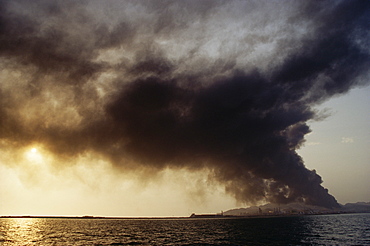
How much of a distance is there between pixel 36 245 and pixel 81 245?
1409 cm

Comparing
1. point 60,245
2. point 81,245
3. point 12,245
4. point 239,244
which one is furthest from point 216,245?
point 12,245

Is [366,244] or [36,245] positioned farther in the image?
[36,245]

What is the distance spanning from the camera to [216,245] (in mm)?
74562

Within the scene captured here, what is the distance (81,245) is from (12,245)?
22.1m

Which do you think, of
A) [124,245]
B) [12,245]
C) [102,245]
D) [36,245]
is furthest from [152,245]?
[12,245]

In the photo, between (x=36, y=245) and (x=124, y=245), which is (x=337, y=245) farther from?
(x=36, y=245)

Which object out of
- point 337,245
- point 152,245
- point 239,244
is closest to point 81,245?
point 152,245

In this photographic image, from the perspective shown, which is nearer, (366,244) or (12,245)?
(366,244)

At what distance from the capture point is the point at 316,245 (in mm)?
72688

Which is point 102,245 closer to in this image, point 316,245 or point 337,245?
point 316,245

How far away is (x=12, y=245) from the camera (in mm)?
78000

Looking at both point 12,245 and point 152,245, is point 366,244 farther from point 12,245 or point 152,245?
point 12,245

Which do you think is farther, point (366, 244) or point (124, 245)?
point (124, 245)

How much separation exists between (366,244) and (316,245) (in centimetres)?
1357
